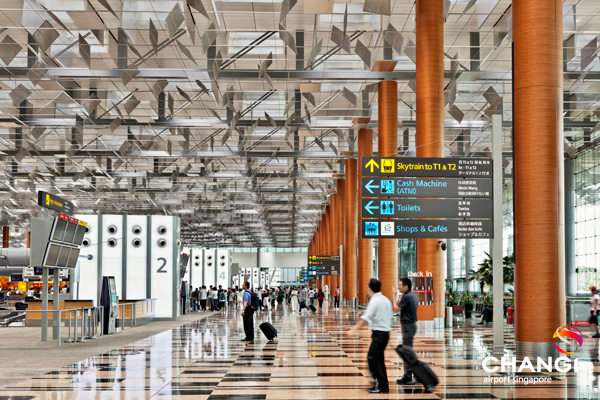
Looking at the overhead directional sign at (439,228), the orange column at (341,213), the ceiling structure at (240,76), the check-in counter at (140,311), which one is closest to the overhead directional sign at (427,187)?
the overhead directional sign at (439,228)

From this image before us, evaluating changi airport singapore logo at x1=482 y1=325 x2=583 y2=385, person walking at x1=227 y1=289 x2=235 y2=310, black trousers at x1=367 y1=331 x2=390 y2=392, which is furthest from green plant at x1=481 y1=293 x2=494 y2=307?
person walking at x1=227 y1=289 x2=235 y2=310

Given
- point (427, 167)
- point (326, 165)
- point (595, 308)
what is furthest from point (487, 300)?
point (326, 165)

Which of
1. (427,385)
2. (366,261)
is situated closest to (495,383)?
(427,385)

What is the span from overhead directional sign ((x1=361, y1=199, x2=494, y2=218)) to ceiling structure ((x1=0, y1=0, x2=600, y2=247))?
19.1 ft

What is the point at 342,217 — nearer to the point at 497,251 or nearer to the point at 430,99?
the point at 430,99

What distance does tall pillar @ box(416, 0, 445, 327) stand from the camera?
18.0 meters

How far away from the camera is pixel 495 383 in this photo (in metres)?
8.78

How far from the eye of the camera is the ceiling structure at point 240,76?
1842cm

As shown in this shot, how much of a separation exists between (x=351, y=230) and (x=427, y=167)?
29.8 m

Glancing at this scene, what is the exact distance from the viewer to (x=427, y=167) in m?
11.7

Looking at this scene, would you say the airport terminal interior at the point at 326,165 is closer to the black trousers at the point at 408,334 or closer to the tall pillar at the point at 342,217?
the black trousers at the point at 408,334

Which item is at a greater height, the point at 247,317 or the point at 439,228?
the point at 439,228

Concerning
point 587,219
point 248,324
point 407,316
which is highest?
point 587,219

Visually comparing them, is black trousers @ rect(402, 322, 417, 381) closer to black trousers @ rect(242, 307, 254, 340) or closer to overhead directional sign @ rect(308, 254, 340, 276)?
black trousers @ rect(242, 307, 254, 340)
